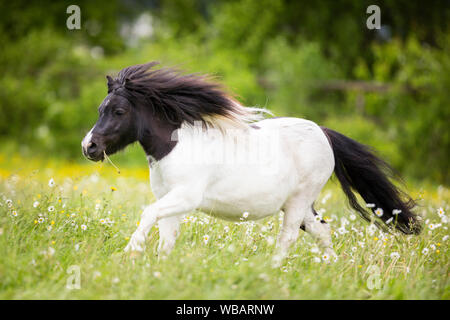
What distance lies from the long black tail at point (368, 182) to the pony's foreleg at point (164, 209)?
2.03 metres

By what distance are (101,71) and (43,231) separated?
13852 mm

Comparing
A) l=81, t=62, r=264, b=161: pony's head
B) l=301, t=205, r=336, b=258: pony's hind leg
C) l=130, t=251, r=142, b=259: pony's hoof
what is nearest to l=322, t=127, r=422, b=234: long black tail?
l=301, t=205, r=336, b=258: pony's hind leg

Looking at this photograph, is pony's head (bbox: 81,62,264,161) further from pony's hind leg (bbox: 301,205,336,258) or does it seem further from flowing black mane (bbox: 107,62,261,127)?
pony's hind leg (bbox: 301,205,336,258)

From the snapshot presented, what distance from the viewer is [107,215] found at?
4836 mm

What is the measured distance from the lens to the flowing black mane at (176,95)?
12.8ft

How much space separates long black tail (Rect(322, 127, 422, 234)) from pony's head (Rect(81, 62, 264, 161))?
1355 millimetres

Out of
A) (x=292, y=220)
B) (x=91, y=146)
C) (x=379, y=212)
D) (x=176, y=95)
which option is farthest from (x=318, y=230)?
(x=91, y=146)

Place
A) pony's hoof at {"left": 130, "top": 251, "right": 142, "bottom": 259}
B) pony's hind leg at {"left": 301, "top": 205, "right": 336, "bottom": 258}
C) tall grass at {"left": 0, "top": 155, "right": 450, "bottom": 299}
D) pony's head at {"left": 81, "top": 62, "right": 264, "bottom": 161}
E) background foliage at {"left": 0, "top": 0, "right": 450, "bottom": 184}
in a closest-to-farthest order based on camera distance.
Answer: tall grass at {"left": 0, "top": 155, "right": 450, "bottom": 299} < pony's hoof at {"left": 130, "top": 251, "right": 142, "bottom": 259} < pony's head at {"left": 81, "top": 62, "right": 264, "bottom": 161} < pony's hind leg at {"left": 301, "top": 205, "right": 336, "bottom": 258} < background foliage at {"left": 0, "top": 0, "right": 450, "bottom": 184}

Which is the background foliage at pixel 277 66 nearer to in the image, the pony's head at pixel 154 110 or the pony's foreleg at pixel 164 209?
the pony's head at pixel 154 110

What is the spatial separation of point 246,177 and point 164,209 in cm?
86

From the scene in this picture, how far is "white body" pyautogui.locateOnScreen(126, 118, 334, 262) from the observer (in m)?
3.76

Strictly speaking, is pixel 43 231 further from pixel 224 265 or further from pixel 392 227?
pixel 392 227

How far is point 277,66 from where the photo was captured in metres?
16.9
